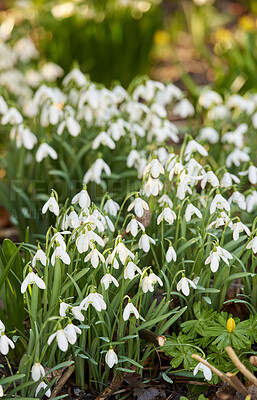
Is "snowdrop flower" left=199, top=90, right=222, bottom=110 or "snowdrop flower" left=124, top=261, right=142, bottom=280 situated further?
"snowdrop flower" left=199, top=90, right=222, bottom=110

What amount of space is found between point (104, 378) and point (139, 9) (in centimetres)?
335

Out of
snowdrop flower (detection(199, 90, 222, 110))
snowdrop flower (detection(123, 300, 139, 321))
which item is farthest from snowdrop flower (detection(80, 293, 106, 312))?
snowdrop flower (detection(199, 90, 222, 110))

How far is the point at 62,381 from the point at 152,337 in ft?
1.22

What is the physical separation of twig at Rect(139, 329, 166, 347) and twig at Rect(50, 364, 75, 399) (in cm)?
29

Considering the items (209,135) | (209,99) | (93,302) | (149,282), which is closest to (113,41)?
(209,99)

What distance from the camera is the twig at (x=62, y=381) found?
206 cm

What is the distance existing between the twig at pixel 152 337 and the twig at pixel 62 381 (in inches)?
11.5

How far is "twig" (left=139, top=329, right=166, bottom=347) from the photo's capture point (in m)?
2.05

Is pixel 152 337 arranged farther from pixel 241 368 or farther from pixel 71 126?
pixel 71 126

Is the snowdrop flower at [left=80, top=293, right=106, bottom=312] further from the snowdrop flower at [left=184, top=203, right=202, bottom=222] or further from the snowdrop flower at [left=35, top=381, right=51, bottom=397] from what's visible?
the snowdrop flower at [left=184, top=203, right=202, bottom=222]

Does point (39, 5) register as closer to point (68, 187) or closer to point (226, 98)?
point (226, 98)

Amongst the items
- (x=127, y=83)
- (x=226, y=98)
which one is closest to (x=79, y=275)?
(x=226, y=98)

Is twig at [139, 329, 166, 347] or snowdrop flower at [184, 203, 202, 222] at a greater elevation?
snowdrop flower at [184, 203, 202, 222]

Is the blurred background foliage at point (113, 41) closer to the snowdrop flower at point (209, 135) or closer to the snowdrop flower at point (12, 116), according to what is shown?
the snowdrop flower at point (209, 135)
